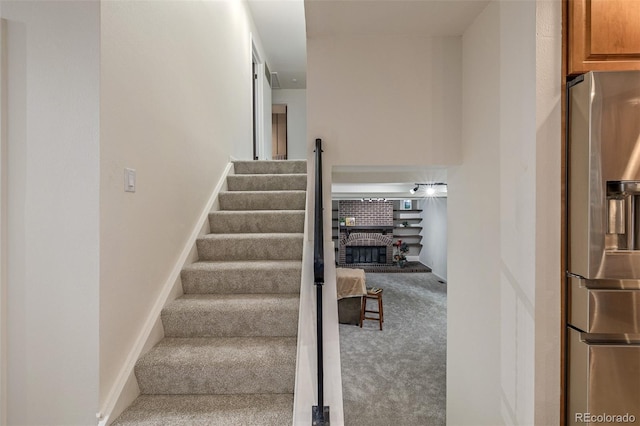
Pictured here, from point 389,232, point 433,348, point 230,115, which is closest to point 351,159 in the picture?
point 230,115

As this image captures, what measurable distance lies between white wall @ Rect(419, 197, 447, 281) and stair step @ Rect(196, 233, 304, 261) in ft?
24.4

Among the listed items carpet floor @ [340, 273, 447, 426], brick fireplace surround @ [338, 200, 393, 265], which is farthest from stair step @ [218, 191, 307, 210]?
brick fireplace surround @ [338, 200, 393, 265]

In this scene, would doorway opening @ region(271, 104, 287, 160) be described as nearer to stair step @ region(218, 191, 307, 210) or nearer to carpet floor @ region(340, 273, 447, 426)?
carpet floor @ region(340, 273, 447, 426)

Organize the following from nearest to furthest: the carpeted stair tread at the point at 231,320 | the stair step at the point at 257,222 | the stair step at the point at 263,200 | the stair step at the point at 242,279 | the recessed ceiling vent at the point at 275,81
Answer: the carpeted stair tread at the point at 231,320 < the stair step at the point at 242,279 < the stair step at the point at 257,222 < the stair step at the point at 263,200 < the recessed ceiling vent at the point at 275,81

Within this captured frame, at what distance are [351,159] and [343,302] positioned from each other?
400cm

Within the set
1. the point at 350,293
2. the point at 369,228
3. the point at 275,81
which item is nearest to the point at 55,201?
the point at 350,293

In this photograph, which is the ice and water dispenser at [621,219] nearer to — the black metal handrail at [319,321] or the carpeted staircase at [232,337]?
the black metal handrail at [319,321]

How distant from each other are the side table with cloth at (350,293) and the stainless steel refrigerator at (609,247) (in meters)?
4.39

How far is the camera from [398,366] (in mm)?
4332

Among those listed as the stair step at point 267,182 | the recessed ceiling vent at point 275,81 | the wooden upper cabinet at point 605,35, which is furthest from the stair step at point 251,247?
the recessed ceiling vent at point 275,81

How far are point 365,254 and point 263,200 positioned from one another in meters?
8.74

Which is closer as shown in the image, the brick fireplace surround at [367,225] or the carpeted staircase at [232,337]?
the carpeted staircase at [232,337]

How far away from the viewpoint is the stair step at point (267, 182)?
3209 millimetres

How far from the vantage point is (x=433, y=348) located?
4.85 m
